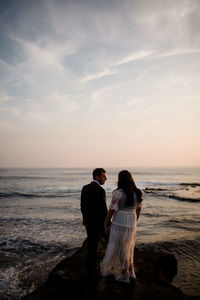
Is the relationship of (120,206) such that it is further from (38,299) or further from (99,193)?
(38,299)

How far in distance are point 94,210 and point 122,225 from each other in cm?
63

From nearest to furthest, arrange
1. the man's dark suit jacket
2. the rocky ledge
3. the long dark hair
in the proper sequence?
the rocky ledge → the long dark hair → the man's dark suit jacket

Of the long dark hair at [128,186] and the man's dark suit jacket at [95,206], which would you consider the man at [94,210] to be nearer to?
the man's dark suit jacket at [95,206]

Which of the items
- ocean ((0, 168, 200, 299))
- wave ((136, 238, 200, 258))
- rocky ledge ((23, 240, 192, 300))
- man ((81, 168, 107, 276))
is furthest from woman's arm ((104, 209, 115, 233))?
wave ((136, 238, 200, 258))

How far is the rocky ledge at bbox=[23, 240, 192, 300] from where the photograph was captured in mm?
3602

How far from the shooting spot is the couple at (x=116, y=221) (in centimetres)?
391

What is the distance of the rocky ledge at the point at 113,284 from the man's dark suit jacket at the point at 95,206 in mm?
1054

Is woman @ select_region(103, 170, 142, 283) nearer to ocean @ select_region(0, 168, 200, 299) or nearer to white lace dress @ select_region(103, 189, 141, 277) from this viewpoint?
white lace dress @ select_region(103, 189, 141, 277)

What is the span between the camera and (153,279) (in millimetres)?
4414

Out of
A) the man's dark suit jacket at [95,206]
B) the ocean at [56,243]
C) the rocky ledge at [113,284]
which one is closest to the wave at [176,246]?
the ocean at [56,243]

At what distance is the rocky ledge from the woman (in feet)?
0.80

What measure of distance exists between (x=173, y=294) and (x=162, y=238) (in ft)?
20.4

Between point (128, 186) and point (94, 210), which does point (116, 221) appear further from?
point (128, 186)

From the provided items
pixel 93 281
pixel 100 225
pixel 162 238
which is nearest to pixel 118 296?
pixel 93 281
